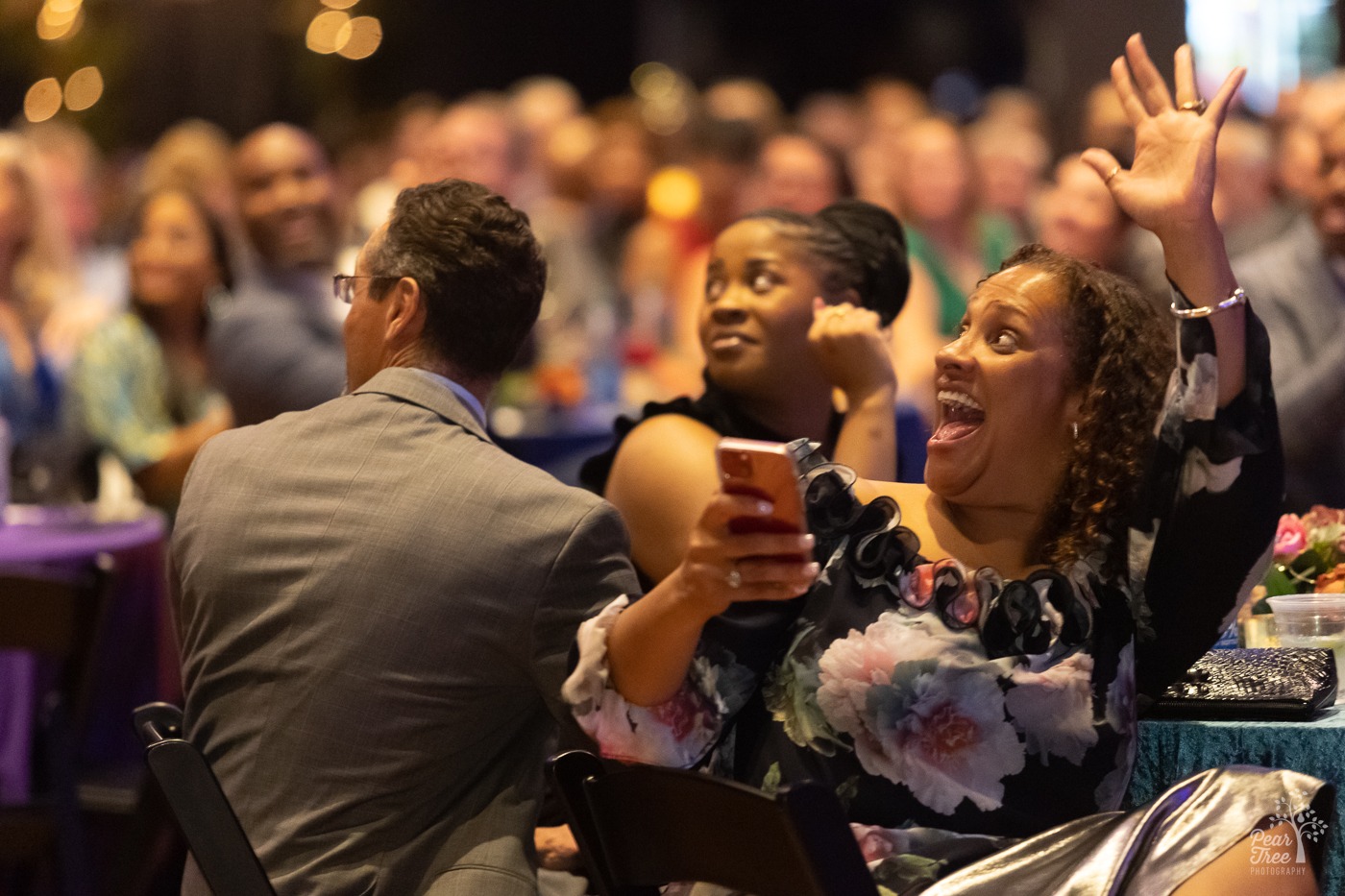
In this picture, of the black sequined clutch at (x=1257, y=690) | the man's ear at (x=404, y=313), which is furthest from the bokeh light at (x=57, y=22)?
the black sequined clutch at (x=1257, y=690)

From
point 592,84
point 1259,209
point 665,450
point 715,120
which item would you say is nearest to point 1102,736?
point 665,450

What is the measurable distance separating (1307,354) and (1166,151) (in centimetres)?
262

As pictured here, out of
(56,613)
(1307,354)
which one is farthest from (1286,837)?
(1307,354)

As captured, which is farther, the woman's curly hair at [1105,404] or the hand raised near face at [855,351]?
the hand raised near face at [855,351]

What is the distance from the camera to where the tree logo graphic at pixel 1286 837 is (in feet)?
5.98

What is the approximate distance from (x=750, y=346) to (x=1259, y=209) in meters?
3.52

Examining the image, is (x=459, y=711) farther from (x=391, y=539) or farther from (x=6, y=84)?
(x=6, y=84)

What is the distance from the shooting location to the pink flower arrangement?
2.52 meters

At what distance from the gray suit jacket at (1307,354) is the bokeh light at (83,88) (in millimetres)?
8934

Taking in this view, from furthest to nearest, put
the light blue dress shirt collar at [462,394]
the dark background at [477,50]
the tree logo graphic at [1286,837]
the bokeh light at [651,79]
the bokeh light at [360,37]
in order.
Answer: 1. the bokeh light at [651,79]
2. the bokeh light at [360,37]
3. the dark background at [477,50]
4. the light blue dress shirt collar at [462,394]
5. the tree logo graphic at [1286,837]

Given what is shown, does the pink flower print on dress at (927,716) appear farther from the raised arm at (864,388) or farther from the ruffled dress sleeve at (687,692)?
the raised arm at (864,388)

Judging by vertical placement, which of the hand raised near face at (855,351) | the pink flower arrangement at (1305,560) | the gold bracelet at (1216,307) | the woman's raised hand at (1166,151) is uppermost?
the woman's raised hand at (1166,151)

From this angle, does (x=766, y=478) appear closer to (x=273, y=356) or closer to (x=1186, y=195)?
(x=1186, y=195)

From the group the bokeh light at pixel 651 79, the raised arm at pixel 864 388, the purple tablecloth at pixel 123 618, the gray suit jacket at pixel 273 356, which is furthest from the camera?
the bokeh light at pixel 651 79
